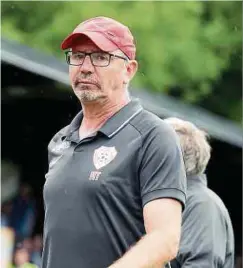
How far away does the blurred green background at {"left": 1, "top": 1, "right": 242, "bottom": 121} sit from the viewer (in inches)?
727

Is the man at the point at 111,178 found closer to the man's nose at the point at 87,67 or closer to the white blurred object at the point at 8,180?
the man's nose at the point at 87,67

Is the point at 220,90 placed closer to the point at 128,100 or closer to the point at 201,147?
the point at 201,147

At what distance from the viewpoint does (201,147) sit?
22.1 ft

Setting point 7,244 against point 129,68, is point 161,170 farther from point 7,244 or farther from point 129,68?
point 7,244

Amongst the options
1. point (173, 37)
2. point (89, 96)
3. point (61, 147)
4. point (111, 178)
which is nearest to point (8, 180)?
point (173, 37)

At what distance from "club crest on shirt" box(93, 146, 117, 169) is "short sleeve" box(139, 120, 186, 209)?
130mm

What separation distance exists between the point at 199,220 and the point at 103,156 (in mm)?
1999

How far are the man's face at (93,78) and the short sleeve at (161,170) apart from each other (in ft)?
0.96

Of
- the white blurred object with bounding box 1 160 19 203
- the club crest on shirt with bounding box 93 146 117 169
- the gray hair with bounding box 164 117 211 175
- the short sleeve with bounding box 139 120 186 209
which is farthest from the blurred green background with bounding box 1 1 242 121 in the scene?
the short sleeve with bounding box 139 120 186 209

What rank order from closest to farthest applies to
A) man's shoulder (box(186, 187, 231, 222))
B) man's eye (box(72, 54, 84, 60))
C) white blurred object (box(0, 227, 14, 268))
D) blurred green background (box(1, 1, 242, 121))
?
man's eye (box(72, 54, 84, 60)) < man's shoulder (box(186, 187, 231, 222)) < white blurred object (box(0, 227, 14, 268)) < blurred green background (box(1, 1, 242, 121))

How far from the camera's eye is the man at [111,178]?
4543 millimetres

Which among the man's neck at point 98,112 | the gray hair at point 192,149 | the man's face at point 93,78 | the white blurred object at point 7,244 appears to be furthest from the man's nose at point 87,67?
the white blurred object at point 7,244

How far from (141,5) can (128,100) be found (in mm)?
13961

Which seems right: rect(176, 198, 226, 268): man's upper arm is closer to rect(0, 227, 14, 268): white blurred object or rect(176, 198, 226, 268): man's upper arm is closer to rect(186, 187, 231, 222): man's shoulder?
rect(186, 187, 231, 222): man's shoulder
